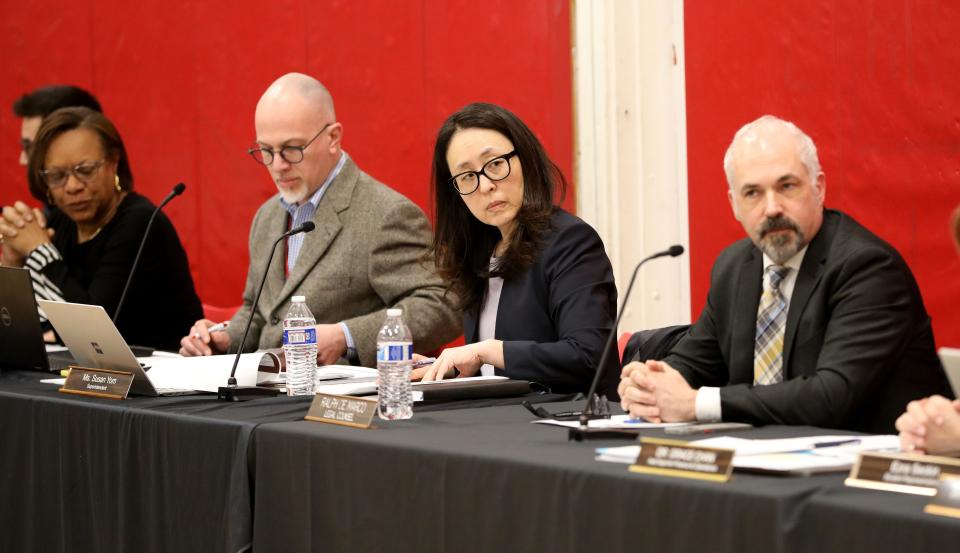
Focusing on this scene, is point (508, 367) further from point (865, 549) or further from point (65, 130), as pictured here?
point (65, 130)

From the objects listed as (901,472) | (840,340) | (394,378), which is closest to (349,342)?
(394,378)

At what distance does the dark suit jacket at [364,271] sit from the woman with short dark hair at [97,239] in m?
0.59

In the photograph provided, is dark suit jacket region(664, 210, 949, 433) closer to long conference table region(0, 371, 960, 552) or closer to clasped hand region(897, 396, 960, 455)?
long conference table region(0, 371, 960, 552)

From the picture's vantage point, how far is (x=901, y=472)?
1.42 metres

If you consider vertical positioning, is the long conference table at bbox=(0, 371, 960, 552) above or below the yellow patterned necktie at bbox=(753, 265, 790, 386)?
below

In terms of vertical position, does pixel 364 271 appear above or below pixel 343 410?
above

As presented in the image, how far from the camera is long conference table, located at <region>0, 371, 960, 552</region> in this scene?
4.66 feet

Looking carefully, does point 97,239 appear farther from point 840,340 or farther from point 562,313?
point 840,340

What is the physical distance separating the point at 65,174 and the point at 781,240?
2.57m

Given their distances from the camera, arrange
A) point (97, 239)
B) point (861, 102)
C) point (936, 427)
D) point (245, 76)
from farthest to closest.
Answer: point (245, 76), point (97, 239), point (861, 102), point (936, 427)

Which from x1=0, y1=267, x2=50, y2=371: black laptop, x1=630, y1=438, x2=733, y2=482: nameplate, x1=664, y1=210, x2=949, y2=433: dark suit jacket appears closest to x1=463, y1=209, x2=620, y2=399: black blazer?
x1=664, y1=210, x2=949, y2=433: dark suit jacket

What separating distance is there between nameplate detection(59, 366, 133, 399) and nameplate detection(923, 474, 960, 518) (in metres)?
1.71

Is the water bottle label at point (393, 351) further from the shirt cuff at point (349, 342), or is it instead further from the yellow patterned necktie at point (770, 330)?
the shirt cuff at point (349, 342)

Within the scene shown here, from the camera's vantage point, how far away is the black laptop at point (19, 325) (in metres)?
3.01
